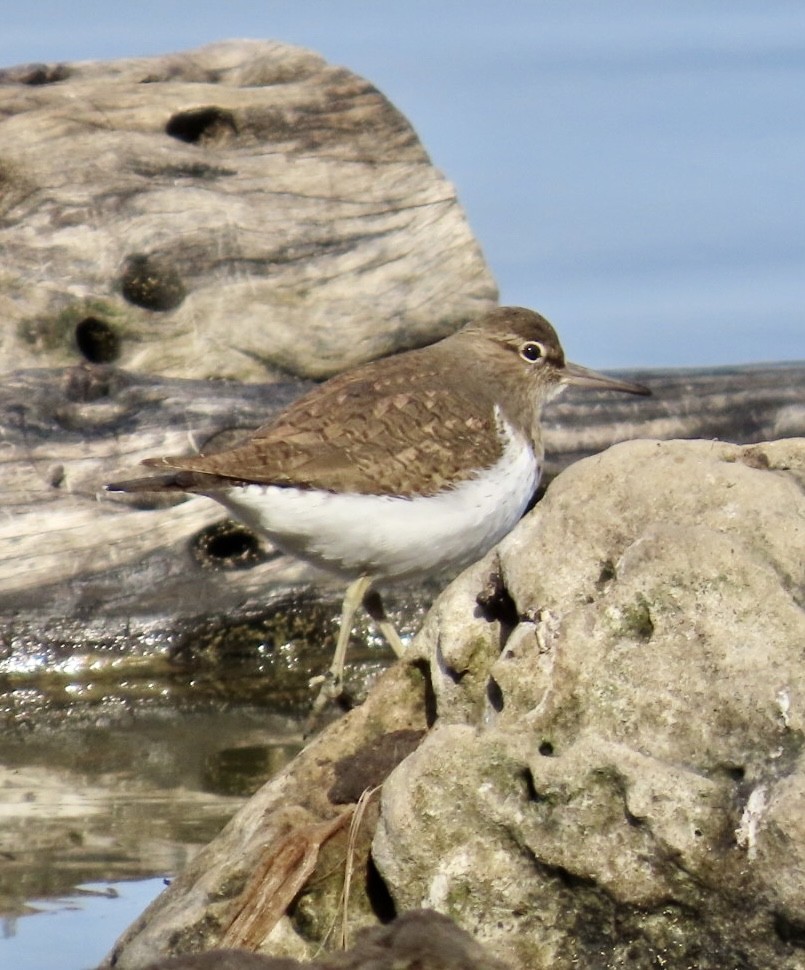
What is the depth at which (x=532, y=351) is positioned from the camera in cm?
759

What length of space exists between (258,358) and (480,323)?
5.10 feet

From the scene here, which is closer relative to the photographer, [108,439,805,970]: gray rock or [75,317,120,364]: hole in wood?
[108,439,805,970]: gray rock

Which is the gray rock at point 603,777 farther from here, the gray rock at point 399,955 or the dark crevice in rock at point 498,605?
the gray rock at point 399,955

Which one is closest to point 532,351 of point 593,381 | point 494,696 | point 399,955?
point 593,381

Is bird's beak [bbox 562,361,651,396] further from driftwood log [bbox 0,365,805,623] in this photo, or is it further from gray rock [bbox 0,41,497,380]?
gray rock [bbox 0,41,497,380]

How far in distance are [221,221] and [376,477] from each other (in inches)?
107

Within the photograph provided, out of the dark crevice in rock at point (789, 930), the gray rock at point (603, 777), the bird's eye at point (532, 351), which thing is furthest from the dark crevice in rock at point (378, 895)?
the bird's eye at point (532, 351)

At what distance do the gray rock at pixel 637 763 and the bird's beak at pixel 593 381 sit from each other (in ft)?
10.8

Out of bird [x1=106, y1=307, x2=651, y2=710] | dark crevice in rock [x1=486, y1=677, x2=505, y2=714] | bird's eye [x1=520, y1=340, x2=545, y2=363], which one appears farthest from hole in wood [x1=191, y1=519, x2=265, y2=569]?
dark crevice in rock [x1=486, y1=677, x2=505, y2=714]

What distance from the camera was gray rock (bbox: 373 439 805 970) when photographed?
12.7 feet

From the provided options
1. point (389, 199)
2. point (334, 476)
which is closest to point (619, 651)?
point (334, 476)

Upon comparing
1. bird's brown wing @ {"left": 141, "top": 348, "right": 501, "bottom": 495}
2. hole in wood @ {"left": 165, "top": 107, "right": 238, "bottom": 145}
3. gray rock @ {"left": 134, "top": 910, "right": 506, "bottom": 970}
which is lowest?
bird's brown wing @ {"left": 141, "top": 348, "right": 501, "bottom": 495}

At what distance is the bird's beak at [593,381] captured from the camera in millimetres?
7762

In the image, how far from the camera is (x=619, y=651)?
4.20 m
